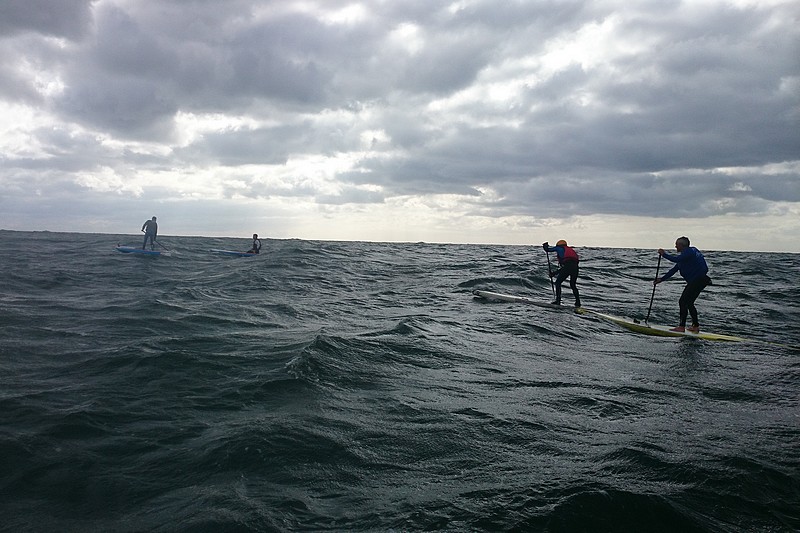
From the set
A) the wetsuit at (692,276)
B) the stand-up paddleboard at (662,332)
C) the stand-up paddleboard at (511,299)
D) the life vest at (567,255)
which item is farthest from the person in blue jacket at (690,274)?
the life vest at (567,255)

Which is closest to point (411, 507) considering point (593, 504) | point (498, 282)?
point (593, 504)

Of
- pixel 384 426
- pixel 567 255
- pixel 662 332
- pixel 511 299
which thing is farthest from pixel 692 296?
pixel 384 426

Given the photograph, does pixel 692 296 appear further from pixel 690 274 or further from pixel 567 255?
pixel 567 255

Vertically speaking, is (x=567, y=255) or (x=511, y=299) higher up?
(x=567, y=255)

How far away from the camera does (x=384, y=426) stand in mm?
5512

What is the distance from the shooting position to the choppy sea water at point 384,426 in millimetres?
3779

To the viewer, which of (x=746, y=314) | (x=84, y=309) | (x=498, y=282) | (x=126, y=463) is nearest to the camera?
(x=126, y=463)

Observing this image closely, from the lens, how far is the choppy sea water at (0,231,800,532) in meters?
3.78

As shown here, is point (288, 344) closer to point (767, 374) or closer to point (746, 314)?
point (767, 374)

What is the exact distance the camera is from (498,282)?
2289 cm

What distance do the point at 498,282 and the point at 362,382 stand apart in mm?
16504

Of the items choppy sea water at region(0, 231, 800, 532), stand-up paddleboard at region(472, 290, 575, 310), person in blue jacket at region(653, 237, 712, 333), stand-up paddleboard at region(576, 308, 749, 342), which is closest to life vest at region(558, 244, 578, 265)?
stand-up paddleboard at region(472, 290, 575, 310)

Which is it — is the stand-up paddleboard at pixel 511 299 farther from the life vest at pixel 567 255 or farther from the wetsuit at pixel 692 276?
the wetsuit at pixel 692 276

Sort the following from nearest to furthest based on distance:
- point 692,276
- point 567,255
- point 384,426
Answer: point 384,426 < point 692,276 < point 567,255
